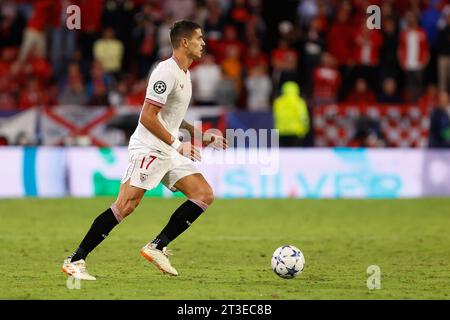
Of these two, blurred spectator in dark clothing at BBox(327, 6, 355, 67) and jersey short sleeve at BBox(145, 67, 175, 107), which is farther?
blurred spectator in dark clothing at BBox(327, 6, 355, 67)

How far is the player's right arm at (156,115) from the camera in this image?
9.05 m

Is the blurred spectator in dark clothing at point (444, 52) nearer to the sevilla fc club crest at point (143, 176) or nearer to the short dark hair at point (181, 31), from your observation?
the short dark hair at point (181, 31)

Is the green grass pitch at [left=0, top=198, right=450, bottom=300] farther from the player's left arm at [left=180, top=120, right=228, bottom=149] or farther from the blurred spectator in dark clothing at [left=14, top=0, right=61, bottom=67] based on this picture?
the blurred spectator in dark clothing at [left=14, top=0, right=61, bottom=67]

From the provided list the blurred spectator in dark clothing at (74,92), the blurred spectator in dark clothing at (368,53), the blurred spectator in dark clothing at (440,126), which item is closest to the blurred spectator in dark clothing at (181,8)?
the blurred spectator in dark clothing at (74,92)

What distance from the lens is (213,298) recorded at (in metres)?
8.08

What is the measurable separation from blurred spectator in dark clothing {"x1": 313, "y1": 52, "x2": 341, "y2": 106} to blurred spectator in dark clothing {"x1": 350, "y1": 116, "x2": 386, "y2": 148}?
0.86 metres

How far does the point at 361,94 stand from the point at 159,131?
40.9 feet

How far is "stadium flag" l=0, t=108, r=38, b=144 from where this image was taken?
1902 cm

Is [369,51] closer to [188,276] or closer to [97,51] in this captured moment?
[97,51]

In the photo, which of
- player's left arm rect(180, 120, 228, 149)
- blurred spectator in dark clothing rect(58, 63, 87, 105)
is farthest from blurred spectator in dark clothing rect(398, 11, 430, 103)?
player's left arm rect(180, 120, 228, 149)

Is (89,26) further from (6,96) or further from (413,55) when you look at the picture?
(413,55)

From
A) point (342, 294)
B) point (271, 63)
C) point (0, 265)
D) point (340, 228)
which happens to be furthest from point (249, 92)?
point (342, 294)

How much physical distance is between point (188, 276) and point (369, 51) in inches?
505

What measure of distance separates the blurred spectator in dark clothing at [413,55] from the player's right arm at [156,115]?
505 inches
